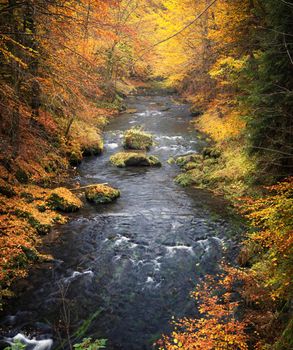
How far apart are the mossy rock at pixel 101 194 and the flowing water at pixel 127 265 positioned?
16.3 inches

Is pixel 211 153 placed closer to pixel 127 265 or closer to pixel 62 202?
pixel 62 202

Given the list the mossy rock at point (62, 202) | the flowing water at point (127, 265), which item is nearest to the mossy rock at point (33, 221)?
the flowing water at point (127, 265)

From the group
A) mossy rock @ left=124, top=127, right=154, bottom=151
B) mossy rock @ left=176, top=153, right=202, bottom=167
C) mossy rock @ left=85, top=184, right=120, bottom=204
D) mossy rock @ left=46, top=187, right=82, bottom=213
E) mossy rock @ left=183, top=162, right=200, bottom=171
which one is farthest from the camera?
mossy rock @ left=124, top=127, right=154, bottom=151

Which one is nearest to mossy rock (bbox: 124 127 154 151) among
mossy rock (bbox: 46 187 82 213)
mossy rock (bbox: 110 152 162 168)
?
mossy rock (bbox: 110 152 162 168)

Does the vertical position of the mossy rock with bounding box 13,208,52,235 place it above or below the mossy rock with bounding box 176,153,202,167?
below

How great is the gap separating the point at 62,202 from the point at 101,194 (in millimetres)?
1743

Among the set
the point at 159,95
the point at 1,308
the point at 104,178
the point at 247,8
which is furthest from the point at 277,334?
the point at 159,95

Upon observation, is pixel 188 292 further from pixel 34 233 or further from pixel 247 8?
pixel 247 8

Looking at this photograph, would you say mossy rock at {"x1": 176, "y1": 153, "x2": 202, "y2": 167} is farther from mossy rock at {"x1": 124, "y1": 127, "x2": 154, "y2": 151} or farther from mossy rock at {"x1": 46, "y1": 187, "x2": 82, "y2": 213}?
mossy rock at {"x1": 46, "y1": 187, "x2": 82, "y2": 213}

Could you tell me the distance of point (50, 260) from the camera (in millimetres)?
8930

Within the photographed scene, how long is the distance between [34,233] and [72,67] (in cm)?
688

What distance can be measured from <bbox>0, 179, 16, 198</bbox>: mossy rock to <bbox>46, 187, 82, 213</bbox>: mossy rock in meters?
1.28

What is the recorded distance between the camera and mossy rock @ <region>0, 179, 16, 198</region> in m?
10.6

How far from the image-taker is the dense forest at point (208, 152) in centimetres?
616
